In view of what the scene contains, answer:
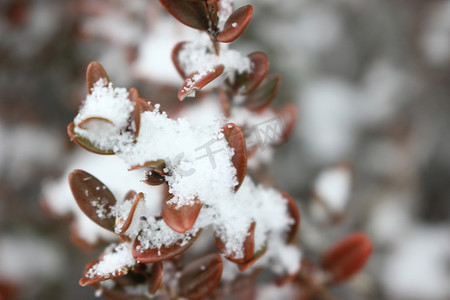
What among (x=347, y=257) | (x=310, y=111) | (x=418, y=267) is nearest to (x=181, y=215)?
(x=347, y=257)

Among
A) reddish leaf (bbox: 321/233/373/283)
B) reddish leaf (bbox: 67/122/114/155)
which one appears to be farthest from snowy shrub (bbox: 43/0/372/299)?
reddish leaf (bbox: 321/233/373/283)

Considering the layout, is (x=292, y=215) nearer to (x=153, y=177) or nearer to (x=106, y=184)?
(x=153, y=177)

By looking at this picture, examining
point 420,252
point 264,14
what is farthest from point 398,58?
point 420,252

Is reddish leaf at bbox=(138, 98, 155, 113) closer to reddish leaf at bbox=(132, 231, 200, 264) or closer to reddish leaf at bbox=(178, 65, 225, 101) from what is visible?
reddish leaf at bbox=(178, 65, 225, 101)

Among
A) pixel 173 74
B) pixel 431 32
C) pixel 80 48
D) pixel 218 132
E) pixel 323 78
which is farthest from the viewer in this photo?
pixel 323 78

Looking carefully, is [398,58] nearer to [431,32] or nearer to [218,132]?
[431,32]

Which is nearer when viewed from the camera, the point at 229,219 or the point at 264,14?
the point at 229,219
